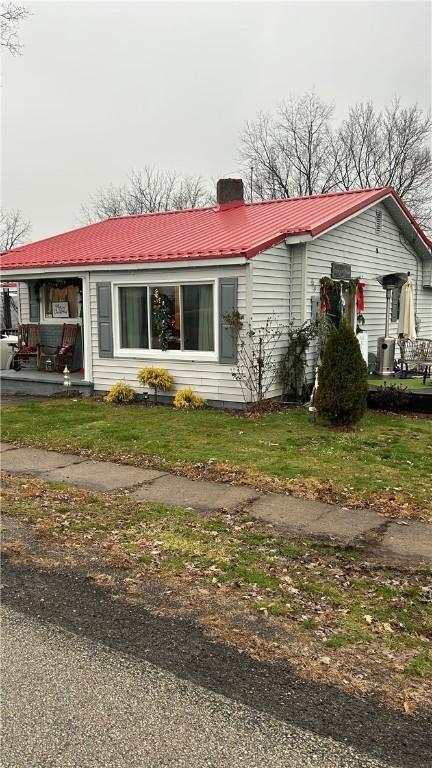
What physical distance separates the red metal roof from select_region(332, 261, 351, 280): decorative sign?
3.19 ft

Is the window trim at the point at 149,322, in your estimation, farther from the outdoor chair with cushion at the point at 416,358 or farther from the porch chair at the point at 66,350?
the outdoor chair with cushion at the point at 416,358

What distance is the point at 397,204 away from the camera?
50.7 feet

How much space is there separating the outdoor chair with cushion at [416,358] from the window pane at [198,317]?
450cm

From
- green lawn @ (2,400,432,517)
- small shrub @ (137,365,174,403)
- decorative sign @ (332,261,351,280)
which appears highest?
decorative sign @ (332,261,351,280)

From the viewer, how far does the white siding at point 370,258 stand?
12320 millimetres

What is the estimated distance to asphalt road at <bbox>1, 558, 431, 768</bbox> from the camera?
98.7 inches

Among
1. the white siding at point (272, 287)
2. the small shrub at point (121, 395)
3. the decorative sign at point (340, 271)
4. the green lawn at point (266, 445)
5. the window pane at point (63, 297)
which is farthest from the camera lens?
the window pane at point (63, 297)

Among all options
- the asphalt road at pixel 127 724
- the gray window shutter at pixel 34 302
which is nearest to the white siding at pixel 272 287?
the gray window shutter at pixel 34 302

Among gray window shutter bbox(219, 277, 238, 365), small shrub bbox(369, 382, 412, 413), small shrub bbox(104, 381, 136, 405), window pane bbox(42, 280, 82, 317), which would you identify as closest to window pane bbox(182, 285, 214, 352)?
gray window shutter bbox(219, 277, 238, 365)

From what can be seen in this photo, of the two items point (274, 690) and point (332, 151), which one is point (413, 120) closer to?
point (332, 151)

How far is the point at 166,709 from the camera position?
2.79 metres

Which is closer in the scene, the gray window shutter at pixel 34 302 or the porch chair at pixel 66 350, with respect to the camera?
the porch chair at pixel 66 350

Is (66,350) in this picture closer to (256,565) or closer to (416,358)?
(416,358)

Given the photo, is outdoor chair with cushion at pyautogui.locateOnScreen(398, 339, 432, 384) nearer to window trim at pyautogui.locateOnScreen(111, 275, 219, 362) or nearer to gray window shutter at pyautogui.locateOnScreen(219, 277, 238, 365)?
gray window shutter at pyautogui.locateOnScreen(219, 277, 238, 365)
